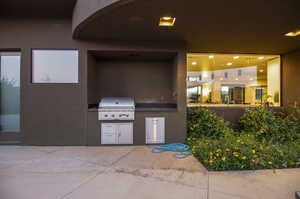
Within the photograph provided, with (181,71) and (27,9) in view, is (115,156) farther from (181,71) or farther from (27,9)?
(27,9)

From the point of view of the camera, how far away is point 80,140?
155 inches

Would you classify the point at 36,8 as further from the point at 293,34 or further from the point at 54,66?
the point at 293,34

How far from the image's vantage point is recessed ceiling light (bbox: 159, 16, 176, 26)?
290cm

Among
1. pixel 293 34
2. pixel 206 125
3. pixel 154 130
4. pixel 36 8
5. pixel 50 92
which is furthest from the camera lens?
pixel 206 125

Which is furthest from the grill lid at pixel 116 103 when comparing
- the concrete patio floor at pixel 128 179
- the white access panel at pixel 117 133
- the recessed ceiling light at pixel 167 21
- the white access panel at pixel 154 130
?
the recessed ceiling light at pixel 167 21

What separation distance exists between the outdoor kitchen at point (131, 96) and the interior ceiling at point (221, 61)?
1.02 meters

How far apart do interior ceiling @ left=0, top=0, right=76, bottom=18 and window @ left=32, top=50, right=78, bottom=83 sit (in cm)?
84

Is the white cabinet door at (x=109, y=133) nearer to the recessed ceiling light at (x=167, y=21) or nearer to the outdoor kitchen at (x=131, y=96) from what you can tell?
the outdoor kitchen at (x=131, y=96)

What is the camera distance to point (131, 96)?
15.9ft

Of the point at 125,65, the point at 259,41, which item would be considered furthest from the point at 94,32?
the point at 259,41

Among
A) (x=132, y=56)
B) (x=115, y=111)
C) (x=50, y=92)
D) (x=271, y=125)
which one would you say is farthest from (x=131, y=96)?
(x=271, y=125)

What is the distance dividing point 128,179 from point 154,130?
70.7 inches

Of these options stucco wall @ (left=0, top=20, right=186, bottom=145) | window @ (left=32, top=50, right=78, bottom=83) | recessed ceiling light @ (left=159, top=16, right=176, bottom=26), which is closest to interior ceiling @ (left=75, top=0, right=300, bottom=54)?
recessed ceiling light @ (left=159, top=16, right=176, bottom=26)

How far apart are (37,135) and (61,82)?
4.59 ft
